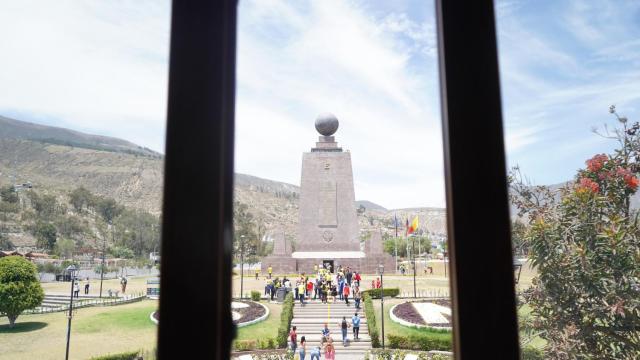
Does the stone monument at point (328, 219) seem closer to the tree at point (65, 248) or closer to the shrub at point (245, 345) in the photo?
the shrub at point (245, 345)

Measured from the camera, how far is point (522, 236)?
5.16 metres

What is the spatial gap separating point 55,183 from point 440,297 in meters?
69.7

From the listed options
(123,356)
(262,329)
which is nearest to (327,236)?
(262,329)

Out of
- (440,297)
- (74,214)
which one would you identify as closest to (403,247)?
(440,297)

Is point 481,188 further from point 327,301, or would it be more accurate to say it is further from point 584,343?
point 327,301

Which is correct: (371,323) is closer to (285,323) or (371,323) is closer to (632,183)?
(285,323)

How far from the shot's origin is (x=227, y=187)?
2.97ft

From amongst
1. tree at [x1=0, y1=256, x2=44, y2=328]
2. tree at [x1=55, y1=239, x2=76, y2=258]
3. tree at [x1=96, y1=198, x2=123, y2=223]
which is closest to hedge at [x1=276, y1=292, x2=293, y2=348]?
tree at [x1=0, y1=256, x2=44, y2=328]

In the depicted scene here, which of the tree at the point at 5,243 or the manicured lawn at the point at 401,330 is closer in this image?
the manicured lawn at the point at 401,330

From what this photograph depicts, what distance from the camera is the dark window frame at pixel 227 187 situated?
33.0 inches

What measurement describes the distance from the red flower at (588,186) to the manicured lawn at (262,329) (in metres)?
9.21

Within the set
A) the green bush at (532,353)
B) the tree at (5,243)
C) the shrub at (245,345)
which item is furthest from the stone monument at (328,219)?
the tree at (5,243)

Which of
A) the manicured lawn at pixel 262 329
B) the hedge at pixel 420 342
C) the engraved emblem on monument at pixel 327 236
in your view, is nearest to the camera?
the hedge at pixel 420 342

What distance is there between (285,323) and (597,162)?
9563 mm
